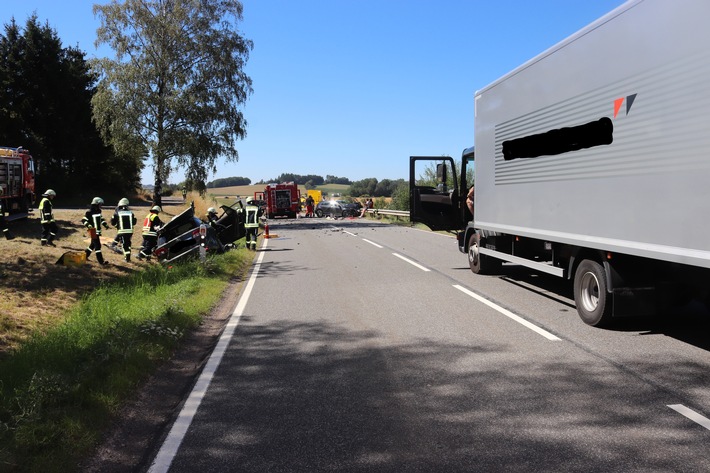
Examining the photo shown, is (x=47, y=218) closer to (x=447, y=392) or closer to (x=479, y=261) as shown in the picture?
(x=479, y=261)

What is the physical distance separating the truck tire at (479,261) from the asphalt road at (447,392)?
8.40 feet

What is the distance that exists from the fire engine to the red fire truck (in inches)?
977

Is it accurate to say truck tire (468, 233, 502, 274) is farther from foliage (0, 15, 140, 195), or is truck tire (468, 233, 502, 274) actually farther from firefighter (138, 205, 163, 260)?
foliage (0, 15, 140, 195)

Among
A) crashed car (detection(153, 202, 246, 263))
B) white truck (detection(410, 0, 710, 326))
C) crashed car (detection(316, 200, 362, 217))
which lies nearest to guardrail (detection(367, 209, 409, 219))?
crashed car (detection(316, 200, 362, 217))

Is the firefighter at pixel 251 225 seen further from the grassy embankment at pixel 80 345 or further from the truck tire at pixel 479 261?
the truck tire at pixel 479 261

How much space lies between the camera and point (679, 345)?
19.7 feet

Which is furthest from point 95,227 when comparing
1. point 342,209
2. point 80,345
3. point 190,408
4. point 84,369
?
point 342,209

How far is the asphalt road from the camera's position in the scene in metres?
3.57

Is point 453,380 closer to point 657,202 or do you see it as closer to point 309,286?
point 657,202

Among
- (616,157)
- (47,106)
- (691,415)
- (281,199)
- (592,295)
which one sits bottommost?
(691,415)

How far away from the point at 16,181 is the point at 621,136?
23233mm

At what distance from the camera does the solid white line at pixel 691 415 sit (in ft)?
12.9

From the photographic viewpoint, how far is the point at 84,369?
17.4ft

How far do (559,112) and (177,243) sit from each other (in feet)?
35.5
